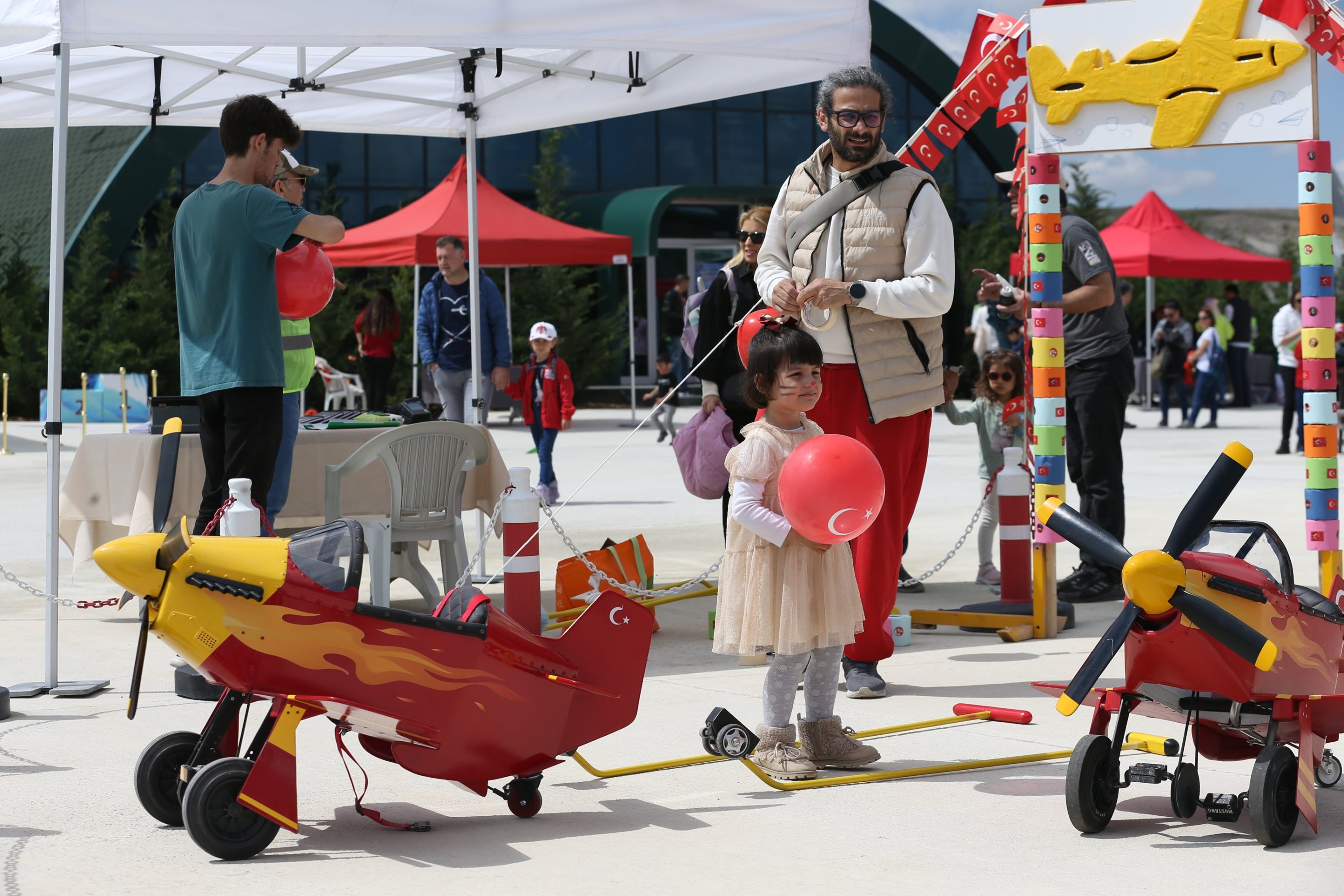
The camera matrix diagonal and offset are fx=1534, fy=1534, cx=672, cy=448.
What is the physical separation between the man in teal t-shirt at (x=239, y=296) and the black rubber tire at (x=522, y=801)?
6.81 ft

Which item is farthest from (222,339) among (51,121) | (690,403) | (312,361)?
(690,403)

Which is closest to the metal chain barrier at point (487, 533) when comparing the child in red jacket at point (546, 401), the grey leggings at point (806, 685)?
the grey leggings at point (806, 685)

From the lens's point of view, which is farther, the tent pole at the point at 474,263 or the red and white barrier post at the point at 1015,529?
the tent pole at the point at 474,263

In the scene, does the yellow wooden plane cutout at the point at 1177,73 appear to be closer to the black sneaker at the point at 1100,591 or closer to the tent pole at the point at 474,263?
the black sneaker at the point at 1100,591

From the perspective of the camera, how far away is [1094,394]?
7.84m

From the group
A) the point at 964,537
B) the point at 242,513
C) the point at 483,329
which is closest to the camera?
the point at 242,513

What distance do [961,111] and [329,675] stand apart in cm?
436

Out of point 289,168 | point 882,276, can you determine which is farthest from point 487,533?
point 882,276

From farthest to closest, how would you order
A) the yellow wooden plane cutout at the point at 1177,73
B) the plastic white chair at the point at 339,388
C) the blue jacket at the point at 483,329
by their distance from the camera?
the plastic white chair at the point at 339,388
the blue jacket at the point at 483,329
the yellow wooden plane cutout at the point at 1177,73

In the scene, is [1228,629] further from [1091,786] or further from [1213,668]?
[1091,786]

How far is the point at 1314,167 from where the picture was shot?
246 inches

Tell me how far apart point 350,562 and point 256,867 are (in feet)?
2.52

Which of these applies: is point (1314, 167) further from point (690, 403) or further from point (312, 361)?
point (690, 403)

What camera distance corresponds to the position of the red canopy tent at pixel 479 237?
18.2 metres
